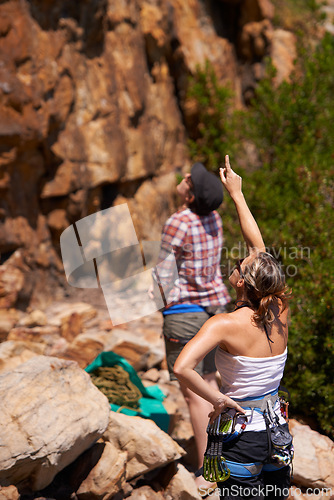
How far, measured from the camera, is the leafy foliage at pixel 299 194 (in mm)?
3553

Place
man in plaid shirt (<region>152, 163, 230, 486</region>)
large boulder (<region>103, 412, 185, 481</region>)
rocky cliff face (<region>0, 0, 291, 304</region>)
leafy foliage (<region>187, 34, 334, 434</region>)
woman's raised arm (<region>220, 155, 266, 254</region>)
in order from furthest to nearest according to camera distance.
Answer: rocky cliff face (<region>0, 0, 291, 304</region>) → leafy foliage (<region>187, 34, 334, 434</region>) → man in plaid shirt (<region>152, 163, 230, 486</region>) → large boulder (<region>103, 412, 185, 481</region>) → woman's raised arm (<region>220, 155, 266, 254</region>)

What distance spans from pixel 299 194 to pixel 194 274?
105 inches

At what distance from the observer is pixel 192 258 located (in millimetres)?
2893

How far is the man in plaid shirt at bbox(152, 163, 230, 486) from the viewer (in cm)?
284

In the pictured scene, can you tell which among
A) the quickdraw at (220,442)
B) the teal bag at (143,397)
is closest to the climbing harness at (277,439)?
the quickdraw at (220,442)

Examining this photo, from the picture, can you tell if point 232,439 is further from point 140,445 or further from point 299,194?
point 299,194

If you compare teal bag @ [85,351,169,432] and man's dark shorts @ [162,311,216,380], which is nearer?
man's dark shorts @ [162,311,216,380]

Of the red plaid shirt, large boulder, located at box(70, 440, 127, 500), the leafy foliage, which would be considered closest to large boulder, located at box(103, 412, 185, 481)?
large boulder, located at box(70, 440, 127, 500)

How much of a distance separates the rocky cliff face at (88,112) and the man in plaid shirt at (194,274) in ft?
9.54

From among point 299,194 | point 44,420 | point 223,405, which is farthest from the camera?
point 299,194

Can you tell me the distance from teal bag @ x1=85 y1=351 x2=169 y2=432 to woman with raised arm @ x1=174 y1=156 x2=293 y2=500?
4.45ft

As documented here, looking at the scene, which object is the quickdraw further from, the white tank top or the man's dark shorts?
the man's dark shorts

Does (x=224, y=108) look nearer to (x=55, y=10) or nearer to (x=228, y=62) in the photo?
(x=228, y=62)

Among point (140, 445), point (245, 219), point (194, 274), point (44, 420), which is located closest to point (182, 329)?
point (194, 274)
